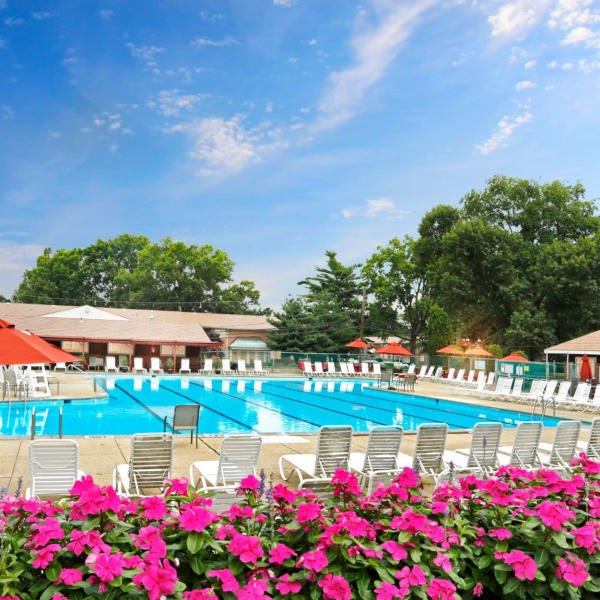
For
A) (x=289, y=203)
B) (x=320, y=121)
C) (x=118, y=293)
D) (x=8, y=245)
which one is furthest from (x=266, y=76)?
(x=8, y=245)

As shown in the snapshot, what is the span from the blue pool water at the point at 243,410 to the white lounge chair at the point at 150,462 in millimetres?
7570

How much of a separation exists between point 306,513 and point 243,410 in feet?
55.1

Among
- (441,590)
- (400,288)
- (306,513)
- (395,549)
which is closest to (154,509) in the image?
(306,513)

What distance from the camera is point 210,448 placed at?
1098 centimetres

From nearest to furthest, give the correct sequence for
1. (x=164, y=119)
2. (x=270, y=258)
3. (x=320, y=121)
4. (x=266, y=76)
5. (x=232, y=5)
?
(x=232, y=5)
(x=266, y=76)
(x=320, y=121)
(x=164, y=119)
(x=270, y=258)

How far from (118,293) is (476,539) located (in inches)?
2850

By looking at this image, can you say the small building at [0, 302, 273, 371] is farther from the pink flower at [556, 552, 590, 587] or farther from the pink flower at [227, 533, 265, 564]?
the pink flower at [556, 552, 590, 587]

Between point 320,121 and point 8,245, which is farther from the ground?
point 320,121

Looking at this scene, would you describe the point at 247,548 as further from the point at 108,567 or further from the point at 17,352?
the point at 17,352

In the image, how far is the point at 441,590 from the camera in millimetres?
2793

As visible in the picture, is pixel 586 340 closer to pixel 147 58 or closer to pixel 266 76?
pixel 266 76

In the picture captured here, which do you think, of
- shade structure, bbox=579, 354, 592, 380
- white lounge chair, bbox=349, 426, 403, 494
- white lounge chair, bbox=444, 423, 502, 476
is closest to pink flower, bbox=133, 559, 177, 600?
white lounge chair, bbox=349, 426, 403, 494

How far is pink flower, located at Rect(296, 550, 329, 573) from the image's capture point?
2723 millimetres

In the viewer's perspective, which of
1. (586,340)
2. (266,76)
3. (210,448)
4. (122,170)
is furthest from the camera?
(122,170)
